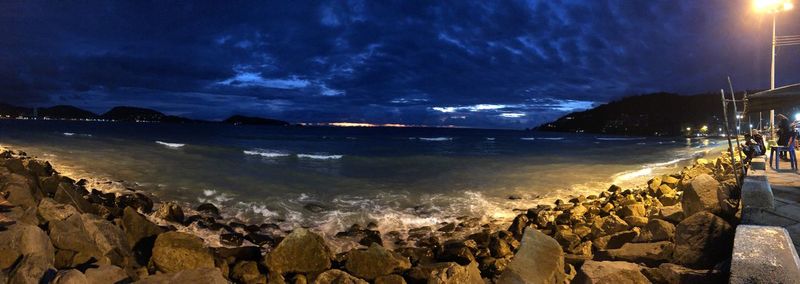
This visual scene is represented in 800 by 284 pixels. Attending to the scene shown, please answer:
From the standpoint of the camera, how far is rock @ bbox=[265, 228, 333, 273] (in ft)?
22.6

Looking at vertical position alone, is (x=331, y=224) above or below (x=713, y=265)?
below

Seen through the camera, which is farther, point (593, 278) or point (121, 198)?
point (121, 198)

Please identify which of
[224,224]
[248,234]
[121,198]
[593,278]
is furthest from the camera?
[121,198]

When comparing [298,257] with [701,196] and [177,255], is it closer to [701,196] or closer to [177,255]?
[177,255]

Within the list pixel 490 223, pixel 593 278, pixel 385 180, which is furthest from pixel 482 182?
pixel 593 278

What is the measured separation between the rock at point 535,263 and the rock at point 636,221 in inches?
154

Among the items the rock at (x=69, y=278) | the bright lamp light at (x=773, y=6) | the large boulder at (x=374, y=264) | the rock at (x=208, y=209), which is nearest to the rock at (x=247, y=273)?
the large boulder at (x=374, y=264)

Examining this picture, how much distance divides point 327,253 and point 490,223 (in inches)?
241

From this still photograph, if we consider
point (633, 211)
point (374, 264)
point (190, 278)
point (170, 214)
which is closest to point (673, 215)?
point (633, 211)

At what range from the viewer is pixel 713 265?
16.6 feet

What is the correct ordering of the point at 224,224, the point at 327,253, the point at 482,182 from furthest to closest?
1. the point at 482,182
2. the point at 224,224
3. the point at 327,253

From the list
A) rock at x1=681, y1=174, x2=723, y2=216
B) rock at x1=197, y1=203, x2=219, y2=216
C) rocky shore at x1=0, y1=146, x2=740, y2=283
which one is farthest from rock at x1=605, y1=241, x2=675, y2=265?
rock at x1=197, y1=203, x2=219, y2=216

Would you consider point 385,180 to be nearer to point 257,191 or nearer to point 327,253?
point 257,191

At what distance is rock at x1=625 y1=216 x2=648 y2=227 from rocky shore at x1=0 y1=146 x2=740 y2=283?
3cm
